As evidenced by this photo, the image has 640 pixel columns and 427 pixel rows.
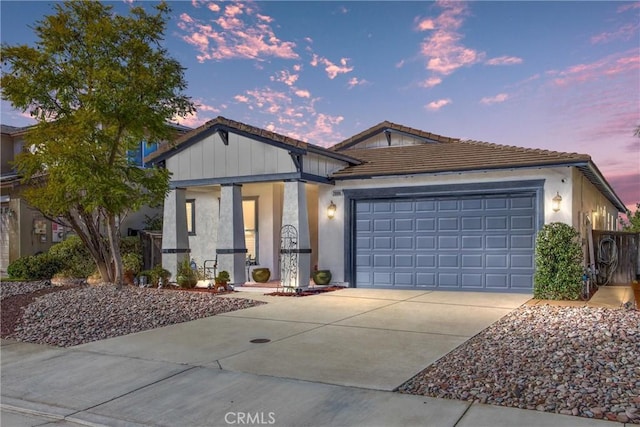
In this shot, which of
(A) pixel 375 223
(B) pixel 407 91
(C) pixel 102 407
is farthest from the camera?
(B) pixel 407 91

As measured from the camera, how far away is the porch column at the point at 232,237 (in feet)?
45.8

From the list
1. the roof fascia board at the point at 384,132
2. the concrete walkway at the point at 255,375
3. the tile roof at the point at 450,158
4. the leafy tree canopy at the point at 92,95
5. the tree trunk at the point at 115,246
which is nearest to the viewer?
the concrete walkway at the point at 255,375

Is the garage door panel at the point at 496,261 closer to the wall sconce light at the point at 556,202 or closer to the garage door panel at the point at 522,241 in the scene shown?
the garage door panel at the point at 522,241

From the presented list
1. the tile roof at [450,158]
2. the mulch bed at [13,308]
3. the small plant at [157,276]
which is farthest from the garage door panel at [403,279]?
the mulch bed at [13,308]

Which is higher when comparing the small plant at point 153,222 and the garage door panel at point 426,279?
the small plant at point 153,222

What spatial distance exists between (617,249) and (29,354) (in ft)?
48.8

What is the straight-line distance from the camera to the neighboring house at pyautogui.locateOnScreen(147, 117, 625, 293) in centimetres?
1250

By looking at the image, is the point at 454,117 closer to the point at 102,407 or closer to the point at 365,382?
the point at 365,382

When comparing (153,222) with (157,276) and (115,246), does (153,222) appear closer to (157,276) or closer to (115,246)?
(157,276)

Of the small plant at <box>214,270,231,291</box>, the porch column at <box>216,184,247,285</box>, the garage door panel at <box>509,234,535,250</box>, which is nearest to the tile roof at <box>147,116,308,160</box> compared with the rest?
the porch column at <box>216,184,247,285</box>

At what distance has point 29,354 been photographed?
23.6ft

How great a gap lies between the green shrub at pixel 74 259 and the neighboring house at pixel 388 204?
9.03 feet

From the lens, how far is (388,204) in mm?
14172

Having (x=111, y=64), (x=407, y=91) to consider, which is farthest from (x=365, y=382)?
(x=407, y=91)
